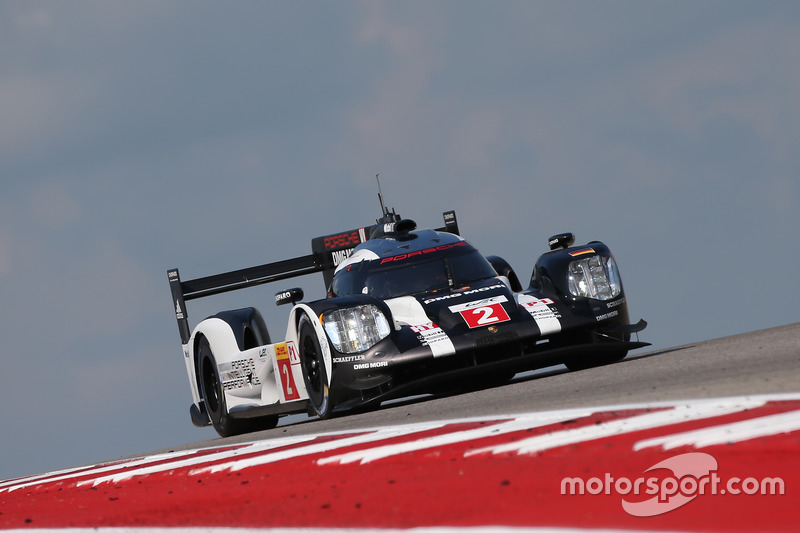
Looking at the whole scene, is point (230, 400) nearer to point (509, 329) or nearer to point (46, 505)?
point (509, 329)

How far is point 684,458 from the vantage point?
8.87ft

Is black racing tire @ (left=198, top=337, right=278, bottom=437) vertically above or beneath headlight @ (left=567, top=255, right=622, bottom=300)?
beneath

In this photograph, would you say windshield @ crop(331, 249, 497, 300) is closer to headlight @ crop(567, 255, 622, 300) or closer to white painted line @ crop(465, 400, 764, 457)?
headlight @ crop(567, 255, 622, 300)

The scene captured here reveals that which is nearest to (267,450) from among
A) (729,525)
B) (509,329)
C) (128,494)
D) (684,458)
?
(128,494)

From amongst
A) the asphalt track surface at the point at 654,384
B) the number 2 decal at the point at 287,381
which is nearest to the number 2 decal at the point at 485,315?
the asphalt track surface at the point at 654,384

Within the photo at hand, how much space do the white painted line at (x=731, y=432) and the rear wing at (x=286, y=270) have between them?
864cm

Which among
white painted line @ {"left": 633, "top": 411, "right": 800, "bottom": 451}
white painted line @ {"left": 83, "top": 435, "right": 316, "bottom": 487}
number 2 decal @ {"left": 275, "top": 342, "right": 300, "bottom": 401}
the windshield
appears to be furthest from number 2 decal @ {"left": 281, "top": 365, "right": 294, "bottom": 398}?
white painted line @ {"left": 633, "top": 411, "right": 800, "bottom": 451}

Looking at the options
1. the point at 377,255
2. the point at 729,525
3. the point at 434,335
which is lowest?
the point at 729,525

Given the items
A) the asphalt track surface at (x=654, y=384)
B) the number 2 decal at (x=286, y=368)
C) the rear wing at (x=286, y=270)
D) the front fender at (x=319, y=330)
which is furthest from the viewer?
the rear wing at (x=286, y=270)

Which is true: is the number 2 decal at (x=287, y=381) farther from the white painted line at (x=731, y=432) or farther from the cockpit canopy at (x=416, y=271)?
the white painted line at (x=731, y=432)

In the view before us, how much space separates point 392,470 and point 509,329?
4044mm

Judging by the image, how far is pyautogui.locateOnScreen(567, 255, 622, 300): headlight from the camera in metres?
8.16

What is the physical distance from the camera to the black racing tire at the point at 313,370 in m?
7.76

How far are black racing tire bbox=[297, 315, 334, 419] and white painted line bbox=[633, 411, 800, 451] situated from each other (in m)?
4.91
